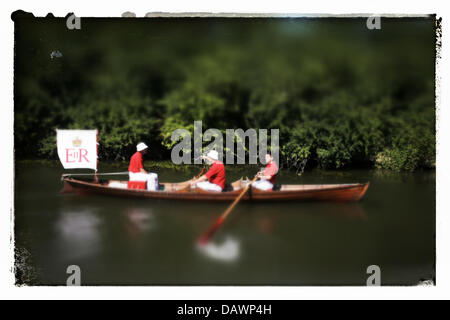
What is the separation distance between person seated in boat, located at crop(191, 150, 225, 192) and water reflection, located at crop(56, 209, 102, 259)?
3.70ft

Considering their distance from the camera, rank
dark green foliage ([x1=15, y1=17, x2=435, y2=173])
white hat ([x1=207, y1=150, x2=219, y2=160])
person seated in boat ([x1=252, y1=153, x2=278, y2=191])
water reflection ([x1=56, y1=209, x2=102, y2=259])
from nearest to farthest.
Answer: dark green foliage ([x1=15, y1=17, x2=435, y2=173]) → water reflection ([x1=56, y1=209, x2=102, y2=259]) → white hat ([x1=207, y1=150, x2=219, y2=160]) → person seated in boat ([x1=252, y1=153, x2=278, y2=191])

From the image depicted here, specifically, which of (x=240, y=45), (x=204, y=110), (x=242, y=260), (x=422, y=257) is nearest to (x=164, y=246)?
(x=242, y=260)

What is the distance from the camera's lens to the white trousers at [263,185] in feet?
13.3

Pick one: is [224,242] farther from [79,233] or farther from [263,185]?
[79,233]

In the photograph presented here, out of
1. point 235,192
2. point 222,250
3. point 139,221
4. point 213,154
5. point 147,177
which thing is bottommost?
point 222,250

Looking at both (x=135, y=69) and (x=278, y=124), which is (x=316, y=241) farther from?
(x=135, y=69)

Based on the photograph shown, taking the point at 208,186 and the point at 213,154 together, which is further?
the point at 208,186

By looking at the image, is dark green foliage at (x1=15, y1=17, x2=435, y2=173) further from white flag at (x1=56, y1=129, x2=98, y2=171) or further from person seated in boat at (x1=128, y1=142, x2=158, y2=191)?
person seated in boat at (x1=128, y1=142, x2=158, y2=191)

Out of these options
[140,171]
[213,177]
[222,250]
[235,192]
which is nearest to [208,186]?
[213,177]

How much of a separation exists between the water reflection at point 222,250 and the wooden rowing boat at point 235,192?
0.79 meters

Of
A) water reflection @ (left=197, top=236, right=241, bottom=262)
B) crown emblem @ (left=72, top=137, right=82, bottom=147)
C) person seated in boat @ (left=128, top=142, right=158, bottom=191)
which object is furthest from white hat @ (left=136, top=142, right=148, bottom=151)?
water reflection @ (left=197, top=236, right=241, bottom=262)

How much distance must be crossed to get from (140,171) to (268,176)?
1.39 m

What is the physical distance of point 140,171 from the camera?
3.90 meters

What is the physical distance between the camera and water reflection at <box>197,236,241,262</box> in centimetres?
315
